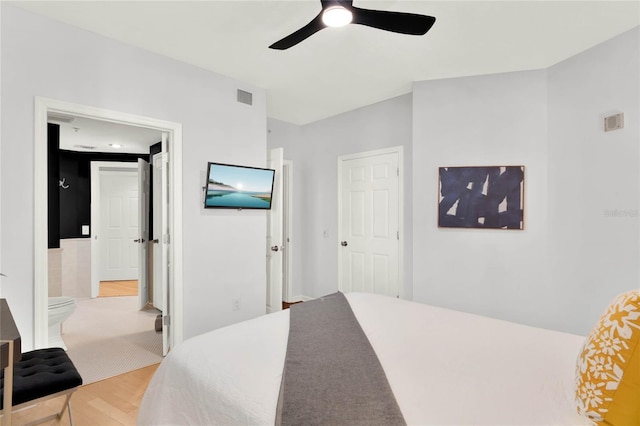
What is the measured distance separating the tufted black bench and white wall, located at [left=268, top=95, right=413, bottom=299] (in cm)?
306

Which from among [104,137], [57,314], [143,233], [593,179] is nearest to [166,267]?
[57,314]

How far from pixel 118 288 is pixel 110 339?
267cm

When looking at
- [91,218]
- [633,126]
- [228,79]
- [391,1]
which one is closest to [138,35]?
[228,79]

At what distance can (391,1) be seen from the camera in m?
2.13

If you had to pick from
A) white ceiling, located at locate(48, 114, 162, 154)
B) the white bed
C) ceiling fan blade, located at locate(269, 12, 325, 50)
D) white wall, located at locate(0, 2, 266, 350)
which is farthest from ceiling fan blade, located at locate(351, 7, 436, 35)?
white ceiling, located at locate(48, 114, 162, 154)

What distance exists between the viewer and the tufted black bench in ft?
5.37

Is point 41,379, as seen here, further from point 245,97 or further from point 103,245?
point 103,245

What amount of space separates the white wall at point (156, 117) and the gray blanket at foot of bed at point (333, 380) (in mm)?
1611

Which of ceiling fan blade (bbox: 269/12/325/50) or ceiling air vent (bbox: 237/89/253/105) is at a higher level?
ceiling air vent (bbox: 237/89/253/105)

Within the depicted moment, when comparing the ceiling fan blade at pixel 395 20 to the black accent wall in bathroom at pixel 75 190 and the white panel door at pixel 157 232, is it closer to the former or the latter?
the white panel door at pixel 157 232

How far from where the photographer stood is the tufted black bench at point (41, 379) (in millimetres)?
1636

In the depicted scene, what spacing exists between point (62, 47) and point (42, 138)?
679mm

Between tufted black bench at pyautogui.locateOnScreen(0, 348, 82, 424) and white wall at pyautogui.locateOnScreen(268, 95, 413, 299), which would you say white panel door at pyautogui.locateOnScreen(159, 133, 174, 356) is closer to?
tufted black bench at pyautogui.locateOnScreen(0, 348, 82, 424)

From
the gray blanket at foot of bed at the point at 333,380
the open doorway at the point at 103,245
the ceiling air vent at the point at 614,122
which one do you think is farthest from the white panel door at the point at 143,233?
the ceiling air vent at the point at 614,122
